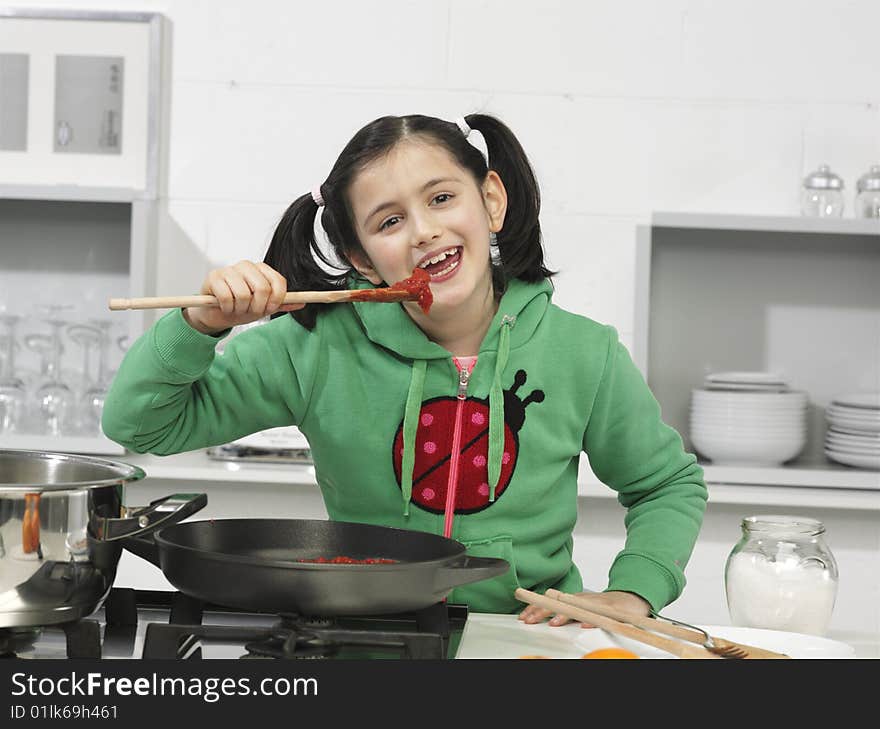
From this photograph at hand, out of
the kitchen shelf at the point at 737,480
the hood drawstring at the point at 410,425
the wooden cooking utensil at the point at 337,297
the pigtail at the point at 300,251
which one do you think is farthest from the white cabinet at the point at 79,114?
the wooden cooking utensil at the point at 337,297

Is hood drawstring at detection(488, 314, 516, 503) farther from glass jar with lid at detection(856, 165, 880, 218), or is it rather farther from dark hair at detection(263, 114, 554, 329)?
glass jar with lid at detection(856, 165, 880, 218)

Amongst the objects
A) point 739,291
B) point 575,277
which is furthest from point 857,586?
point 575,277

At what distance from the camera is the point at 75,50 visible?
9.42ft

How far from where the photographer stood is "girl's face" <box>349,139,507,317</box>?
1436 mm

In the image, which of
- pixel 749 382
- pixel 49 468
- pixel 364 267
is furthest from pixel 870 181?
pixel 49 468

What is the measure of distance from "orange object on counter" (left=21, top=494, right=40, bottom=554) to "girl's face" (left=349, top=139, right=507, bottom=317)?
676 mm

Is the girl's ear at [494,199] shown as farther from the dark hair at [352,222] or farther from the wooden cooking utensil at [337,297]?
the wooden cooking utensil at [337,297]

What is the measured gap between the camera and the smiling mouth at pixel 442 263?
4.72ft

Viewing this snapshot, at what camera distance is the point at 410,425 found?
1.46 m

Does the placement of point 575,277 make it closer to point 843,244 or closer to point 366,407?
point 843,244

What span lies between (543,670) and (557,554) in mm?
806

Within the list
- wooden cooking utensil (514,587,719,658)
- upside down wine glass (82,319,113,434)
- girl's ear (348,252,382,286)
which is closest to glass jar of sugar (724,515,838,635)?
wooden cooking utensil (514,587,719,658)

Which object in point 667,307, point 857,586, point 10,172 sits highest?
point 10,172

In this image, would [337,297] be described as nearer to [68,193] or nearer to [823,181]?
[68,193]
